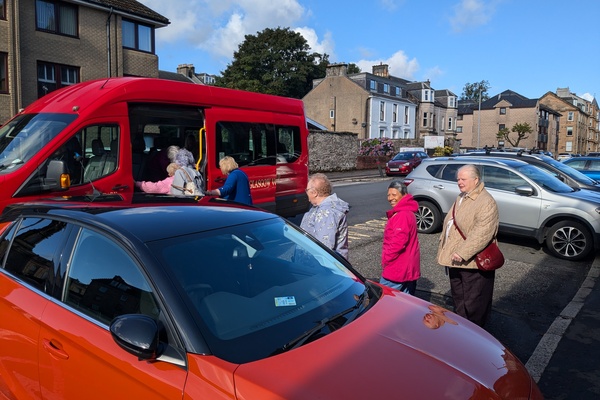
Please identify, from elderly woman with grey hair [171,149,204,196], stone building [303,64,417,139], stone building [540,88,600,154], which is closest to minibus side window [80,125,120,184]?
elderly woman with grey hair [171,149,204,196]

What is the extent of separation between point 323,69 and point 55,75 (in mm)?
51953

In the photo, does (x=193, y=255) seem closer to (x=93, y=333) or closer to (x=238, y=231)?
(x=238, y=231)

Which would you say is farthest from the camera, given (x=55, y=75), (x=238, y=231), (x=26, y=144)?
(x=55, y=75)

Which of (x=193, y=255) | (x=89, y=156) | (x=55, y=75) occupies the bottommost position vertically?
(x=193, y=255)

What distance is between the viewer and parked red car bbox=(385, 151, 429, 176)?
29359 millimetres

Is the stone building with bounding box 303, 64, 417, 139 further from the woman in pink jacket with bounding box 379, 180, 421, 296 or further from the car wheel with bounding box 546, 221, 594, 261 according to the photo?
the woman in pink jacket with bounding box 379, 180, 421, 296

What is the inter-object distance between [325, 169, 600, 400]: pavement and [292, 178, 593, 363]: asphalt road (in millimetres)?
124

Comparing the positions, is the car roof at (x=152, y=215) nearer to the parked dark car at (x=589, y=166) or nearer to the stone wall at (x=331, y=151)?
the parked dark car at (x=589, y=166)

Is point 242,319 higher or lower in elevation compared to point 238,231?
lower

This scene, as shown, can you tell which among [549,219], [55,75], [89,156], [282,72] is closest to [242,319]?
[89,156]

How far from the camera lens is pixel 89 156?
647cm

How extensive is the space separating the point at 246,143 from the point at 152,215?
19.9ft

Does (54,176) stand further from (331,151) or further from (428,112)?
(428,112)

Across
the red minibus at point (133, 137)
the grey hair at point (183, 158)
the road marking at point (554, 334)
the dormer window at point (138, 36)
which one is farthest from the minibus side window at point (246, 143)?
the dormer window at point (138, 36)
